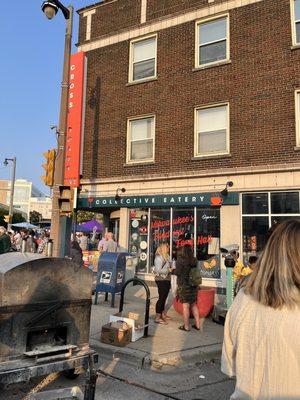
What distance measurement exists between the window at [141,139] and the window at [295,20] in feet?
18.5

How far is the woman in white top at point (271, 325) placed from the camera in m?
1.75

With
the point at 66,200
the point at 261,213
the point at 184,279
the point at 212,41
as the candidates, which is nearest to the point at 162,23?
the point at 212,41

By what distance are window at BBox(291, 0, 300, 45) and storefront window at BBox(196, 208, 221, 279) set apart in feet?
19.9

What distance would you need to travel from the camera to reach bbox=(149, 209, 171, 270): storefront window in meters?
14.8

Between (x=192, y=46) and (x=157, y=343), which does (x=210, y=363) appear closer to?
(x=157, y=343)

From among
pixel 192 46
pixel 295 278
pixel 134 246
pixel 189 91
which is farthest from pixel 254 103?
pixel 295 278

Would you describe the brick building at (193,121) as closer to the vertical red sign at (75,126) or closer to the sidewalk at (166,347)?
the vertical red sign at (75,126)

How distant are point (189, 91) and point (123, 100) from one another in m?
2.96

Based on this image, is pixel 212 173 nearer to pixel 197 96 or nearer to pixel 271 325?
pixel 197 96

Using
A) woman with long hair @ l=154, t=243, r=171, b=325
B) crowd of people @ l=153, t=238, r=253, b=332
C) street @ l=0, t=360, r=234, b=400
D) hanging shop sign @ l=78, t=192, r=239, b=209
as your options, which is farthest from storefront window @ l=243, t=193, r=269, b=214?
street @ l=0, t=360, r=234, b=400

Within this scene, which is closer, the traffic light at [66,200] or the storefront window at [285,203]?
the traffic light at [66,200]

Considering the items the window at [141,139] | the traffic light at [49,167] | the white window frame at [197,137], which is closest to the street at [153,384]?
the traffic light at [49,167]

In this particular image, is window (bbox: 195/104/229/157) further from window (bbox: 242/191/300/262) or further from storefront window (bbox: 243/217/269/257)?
storefront window (bbox: 243/217/269/257)

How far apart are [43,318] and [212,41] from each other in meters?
12.8
